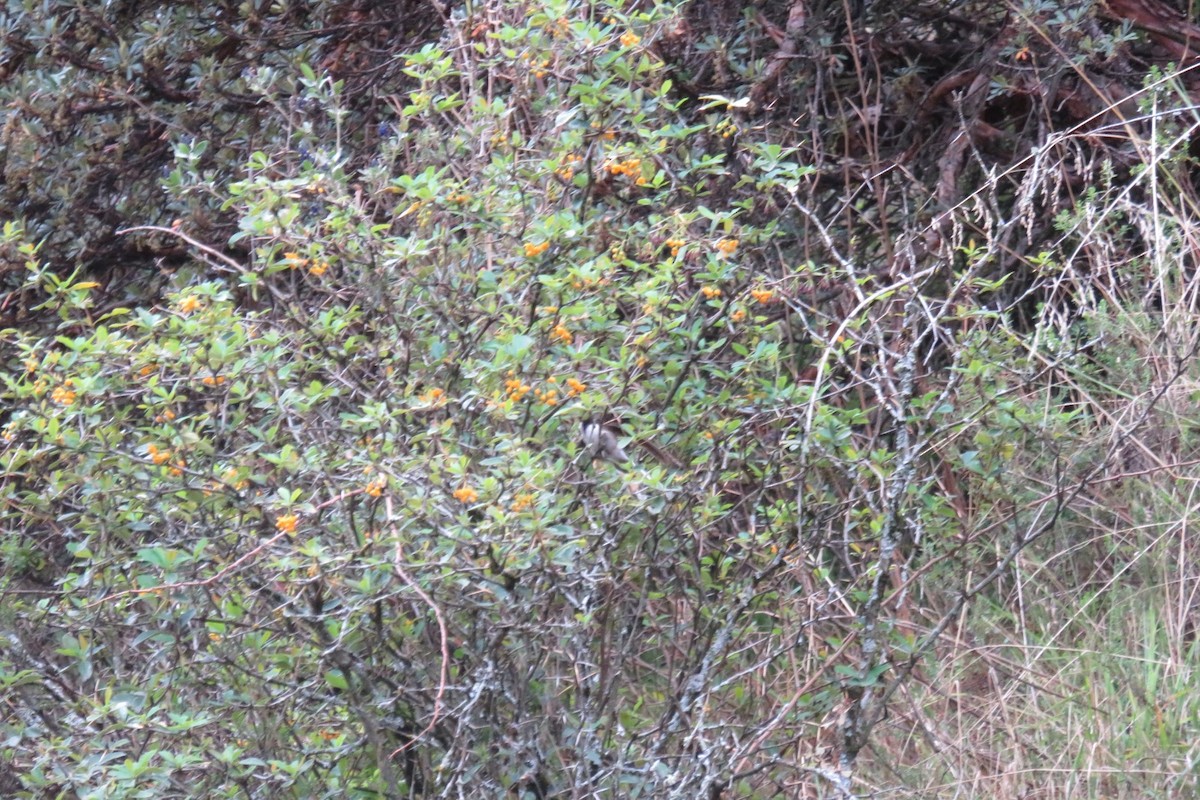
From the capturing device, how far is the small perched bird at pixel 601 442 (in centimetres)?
261

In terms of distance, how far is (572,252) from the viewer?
281 centimetres

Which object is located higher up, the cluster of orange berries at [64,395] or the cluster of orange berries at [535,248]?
the cluster of orange berries at [64,395]

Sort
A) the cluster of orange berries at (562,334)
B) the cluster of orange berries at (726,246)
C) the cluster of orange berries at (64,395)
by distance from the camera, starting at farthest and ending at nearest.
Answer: the cluster of orange berries at (726,246), the cluster of orange berries at (562,334), the cluster of orange berries at (64,395)

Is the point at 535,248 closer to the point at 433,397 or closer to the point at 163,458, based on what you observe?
the point at 433,397

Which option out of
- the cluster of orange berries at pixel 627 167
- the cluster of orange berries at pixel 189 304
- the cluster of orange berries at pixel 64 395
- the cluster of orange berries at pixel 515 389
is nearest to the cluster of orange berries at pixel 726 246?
the cluster of orange berries at pixel 627 167

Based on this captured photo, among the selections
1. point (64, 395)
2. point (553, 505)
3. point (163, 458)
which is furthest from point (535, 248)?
point (64, 395)

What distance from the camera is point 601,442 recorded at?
2.66 meters

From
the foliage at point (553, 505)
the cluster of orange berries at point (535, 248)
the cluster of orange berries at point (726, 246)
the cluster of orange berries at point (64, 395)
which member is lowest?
the foliage at point (553, 505)

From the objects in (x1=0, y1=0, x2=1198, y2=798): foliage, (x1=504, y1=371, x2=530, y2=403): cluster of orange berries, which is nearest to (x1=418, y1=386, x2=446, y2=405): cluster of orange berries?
(x1=0, y1=0, x2=1198, y2=798): foliage

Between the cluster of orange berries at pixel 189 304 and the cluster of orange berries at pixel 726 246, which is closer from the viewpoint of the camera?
the cluster of orange berries at pixel 189 304

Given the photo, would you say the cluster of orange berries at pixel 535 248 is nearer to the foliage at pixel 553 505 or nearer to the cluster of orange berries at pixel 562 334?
the foliage at pixel 553 505

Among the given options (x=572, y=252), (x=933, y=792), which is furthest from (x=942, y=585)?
(x=572, y=252)

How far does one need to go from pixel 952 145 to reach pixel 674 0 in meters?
0.97

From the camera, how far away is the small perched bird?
8.57 ft
